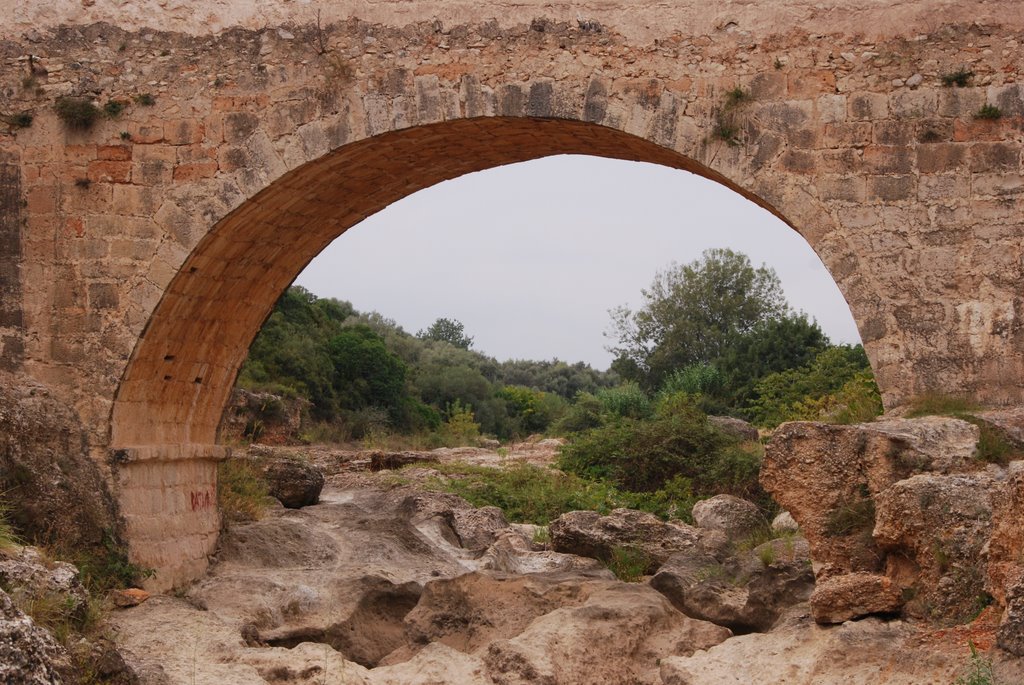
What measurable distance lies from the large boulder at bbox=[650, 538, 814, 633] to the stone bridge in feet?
4.30

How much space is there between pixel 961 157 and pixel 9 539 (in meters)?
5.72

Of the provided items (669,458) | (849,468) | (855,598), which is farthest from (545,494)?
(855,598)

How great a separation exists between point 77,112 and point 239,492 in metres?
3.46

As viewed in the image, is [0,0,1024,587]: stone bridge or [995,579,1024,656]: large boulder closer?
[995,579,1024,656]: large boulder

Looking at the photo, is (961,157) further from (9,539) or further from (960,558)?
(9,539)

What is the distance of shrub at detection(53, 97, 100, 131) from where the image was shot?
8.96 metres

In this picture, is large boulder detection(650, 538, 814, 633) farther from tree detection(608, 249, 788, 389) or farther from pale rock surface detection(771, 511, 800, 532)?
tree detection(608, 249, 788, 389)

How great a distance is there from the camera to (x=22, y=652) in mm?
5137

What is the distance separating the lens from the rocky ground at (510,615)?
6.50 metres

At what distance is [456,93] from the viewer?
8398mm

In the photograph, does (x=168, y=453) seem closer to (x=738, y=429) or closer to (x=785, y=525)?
(x=785, y=525)

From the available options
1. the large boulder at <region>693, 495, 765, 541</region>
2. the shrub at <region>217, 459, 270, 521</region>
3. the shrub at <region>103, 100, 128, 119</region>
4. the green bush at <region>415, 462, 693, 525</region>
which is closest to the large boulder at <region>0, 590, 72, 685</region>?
the shrub at <region>103, 100, 128, 119</region>

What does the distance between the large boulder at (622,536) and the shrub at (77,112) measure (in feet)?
A: 15.2

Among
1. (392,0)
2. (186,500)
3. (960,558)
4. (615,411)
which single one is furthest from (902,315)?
(615,411)
